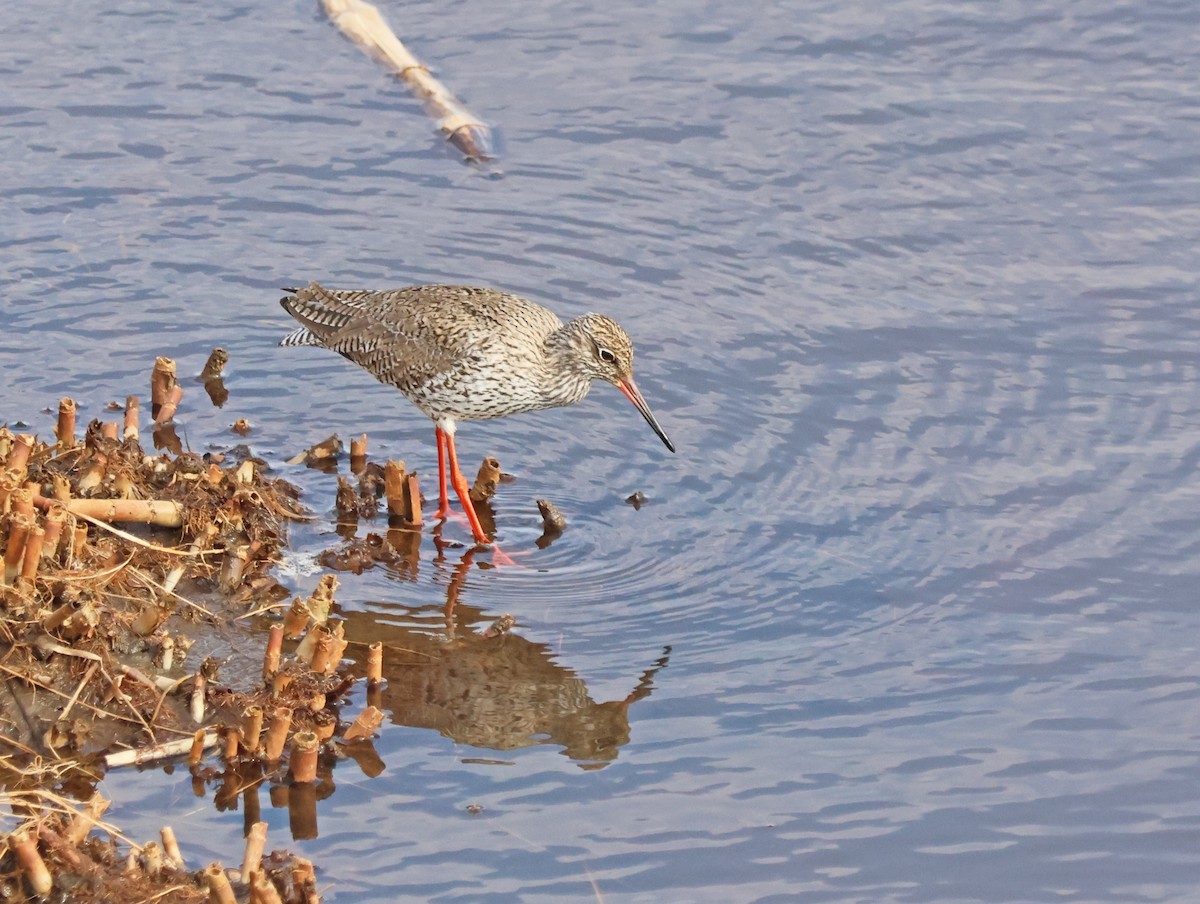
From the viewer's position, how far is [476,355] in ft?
28.0

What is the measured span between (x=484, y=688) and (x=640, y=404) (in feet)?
7.20

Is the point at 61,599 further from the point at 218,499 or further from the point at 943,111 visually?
the point at 943,111

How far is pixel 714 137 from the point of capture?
38.0 feet

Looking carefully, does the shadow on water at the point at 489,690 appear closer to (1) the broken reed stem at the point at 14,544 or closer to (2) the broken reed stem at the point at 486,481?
(2) the broken reed stem at the point at 486,481

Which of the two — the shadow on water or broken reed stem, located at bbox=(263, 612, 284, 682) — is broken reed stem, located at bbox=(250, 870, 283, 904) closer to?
broken reed stem, located at bbox=(263, 612, 284, 682)

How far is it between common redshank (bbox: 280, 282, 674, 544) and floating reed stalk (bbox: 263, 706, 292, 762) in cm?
235

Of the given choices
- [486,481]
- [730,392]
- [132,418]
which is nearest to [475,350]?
[486,481]

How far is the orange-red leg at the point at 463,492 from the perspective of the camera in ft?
26.7

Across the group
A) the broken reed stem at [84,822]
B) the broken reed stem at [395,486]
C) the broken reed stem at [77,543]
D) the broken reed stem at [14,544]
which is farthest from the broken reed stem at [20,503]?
the broken reed stem at [395,486]

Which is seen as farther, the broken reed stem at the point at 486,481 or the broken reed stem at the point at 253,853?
the broken reed stem at the point at 486,481

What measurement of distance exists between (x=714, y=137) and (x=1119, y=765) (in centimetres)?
631

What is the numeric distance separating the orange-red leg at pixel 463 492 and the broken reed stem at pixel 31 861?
3328 mm

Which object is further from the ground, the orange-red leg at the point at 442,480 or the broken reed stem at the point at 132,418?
the broken reed stem at the point at 132,418

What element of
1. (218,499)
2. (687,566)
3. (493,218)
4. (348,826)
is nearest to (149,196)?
(493,218)
